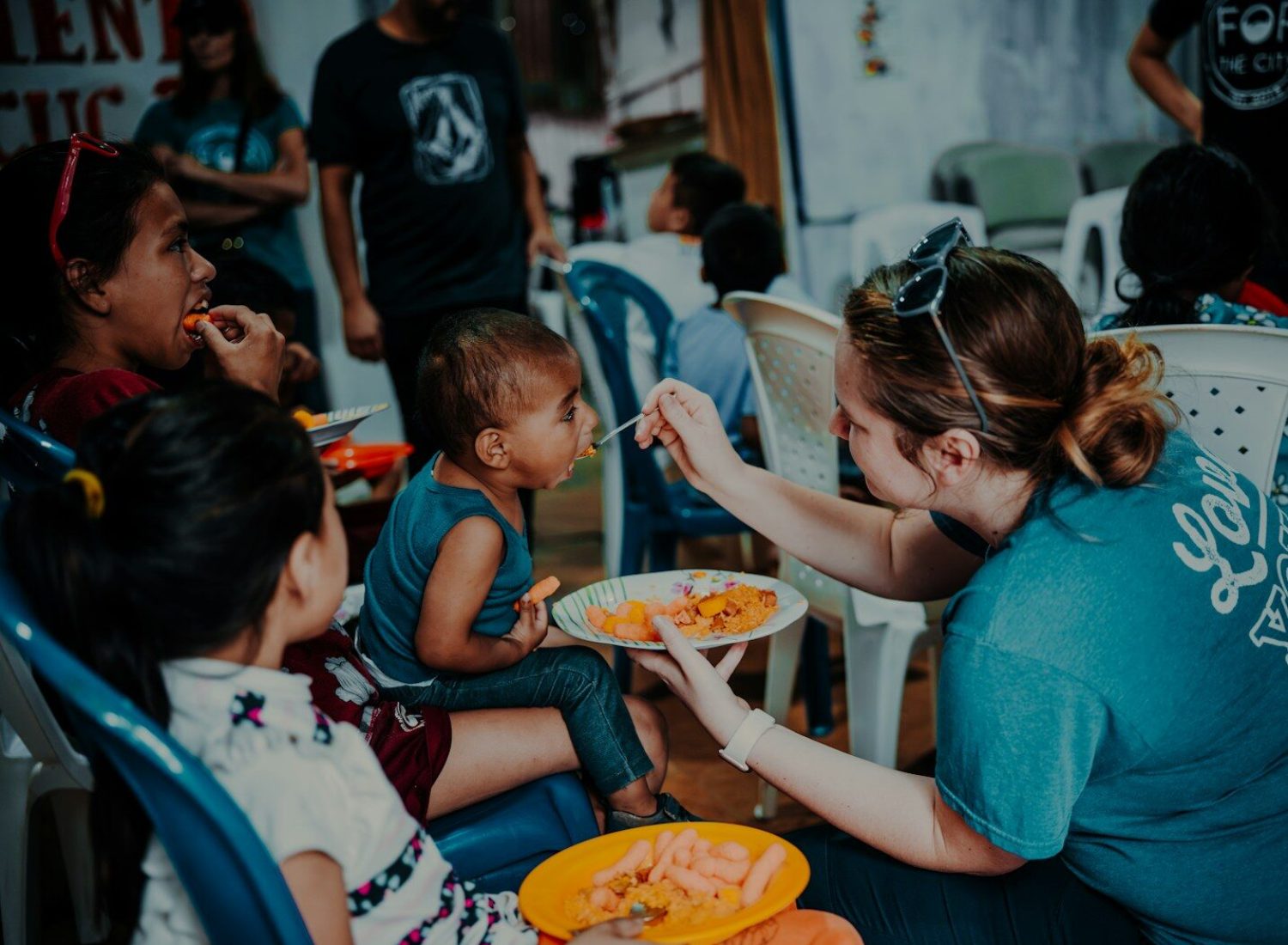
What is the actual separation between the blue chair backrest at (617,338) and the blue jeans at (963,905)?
1643 millimetres

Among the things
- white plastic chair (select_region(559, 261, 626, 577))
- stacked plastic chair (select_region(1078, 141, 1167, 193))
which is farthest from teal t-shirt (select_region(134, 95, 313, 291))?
stacked plastic chair (select_region(1078, 141, 1167, 193))

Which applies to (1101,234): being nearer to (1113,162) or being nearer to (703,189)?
(703,189)

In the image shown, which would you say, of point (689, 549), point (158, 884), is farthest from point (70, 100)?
point (158, 884)

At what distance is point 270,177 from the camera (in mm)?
3336

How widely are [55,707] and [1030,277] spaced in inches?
56.9

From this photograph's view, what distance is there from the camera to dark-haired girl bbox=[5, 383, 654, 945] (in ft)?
2.95

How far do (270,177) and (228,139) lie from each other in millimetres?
208

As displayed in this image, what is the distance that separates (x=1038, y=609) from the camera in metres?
1.07

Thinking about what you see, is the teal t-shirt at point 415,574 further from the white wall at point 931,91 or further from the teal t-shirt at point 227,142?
the white wall at point 931,91

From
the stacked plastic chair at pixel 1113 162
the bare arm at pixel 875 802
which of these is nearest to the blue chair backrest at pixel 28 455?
the bare arm at pixel 875 802

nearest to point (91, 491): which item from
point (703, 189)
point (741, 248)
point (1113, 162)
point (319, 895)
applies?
point (319, 895)

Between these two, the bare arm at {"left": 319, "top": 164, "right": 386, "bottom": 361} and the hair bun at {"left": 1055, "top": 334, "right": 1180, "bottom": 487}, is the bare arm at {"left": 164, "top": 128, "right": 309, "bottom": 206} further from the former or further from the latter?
the hair bun at {"left": 1055, "top": 334, "right": 1180, "bottom": 487}

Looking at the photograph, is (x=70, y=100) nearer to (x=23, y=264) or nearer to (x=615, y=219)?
(x=23, y=264)

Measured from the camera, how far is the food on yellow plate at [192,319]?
1.56 m
